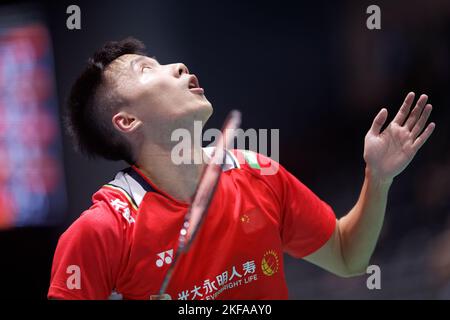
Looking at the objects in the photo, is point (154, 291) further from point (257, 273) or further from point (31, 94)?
point (31, 94)

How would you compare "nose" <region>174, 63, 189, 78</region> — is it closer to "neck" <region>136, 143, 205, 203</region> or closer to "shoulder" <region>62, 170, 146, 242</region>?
"neck" <region>136, 143, 205, 203</region>

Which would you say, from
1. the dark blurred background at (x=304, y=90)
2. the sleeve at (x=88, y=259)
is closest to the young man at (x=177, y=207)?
the sleeve at (x=88, y=259)

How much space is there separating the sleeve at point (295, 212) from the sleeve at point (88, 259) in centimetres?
51

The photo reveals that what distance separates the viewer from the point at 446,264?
2.51 meters

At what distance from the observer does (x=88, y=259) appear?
1597mm

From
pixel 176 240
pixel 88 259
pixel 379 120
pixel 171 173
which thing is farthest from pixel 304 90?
pixel 88 259

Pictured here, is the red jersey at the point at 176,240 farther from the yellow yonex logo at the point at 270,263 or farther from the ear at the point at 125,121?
the ear at the point at 125,121

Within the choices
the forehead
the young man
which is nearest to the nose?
the young man

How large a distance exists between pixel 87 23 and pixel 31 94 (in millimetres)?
342

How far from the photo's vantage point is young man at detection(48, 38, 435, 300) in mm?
1642

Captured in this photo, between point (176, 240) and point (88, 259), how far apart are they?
25 centimetres

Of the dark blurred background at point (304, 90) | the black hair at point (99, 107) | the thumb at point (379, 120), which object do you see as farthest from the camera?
the dark blurred background at point (304, 90)

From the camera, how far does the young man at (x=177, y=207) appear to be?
1642 millimetres
